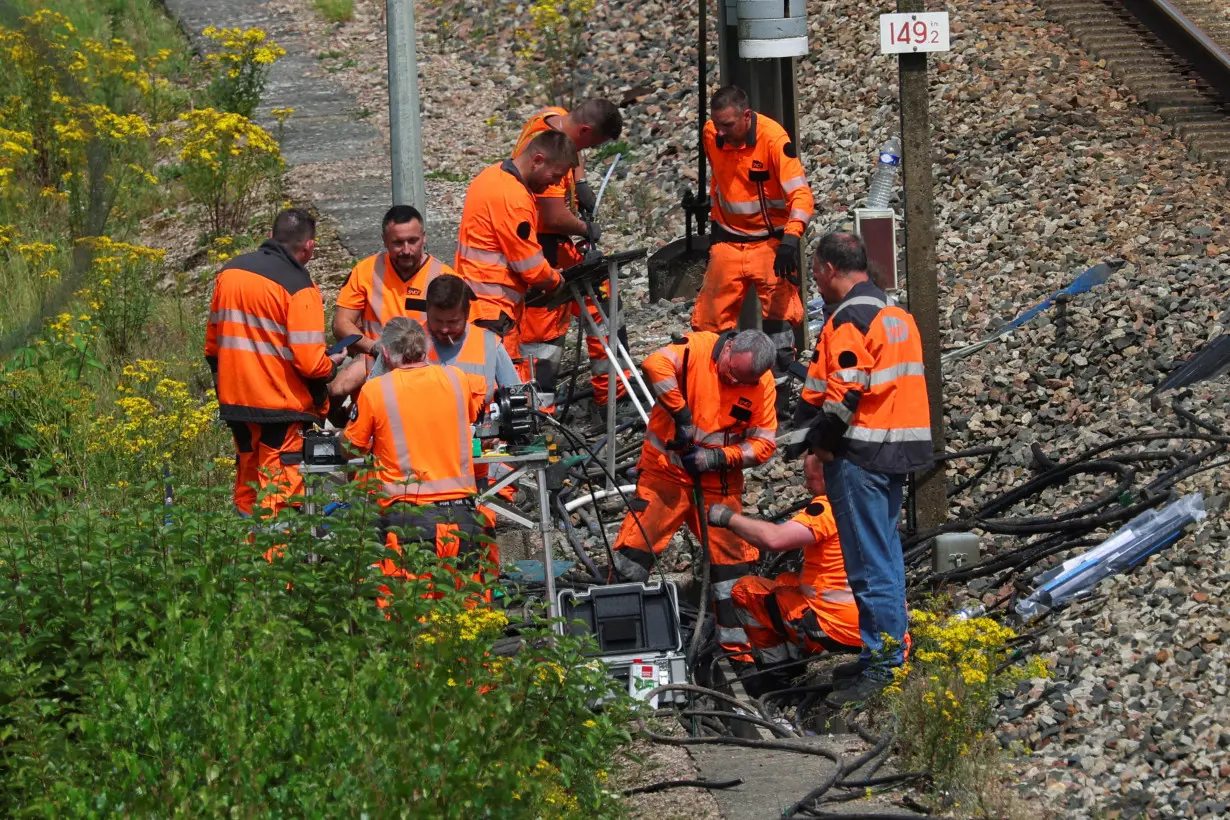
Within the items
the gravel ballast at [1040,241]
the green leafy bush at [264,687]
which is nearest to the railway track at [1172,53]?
the gravel ballast at [1040,241]

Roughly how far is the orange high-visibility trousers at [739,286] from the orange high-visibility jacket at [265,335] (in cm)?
295

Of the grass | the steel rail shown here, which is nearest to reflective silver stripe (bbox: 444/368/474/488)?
the steel rail

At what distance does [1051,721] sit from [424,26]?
49.9 ft

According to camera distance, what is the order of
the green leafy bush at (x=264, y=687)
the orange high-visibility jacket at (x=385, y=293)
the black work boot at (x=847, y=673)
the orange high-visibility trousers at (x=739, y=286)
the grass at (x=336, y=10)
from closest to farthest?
the green leafy bush at (x=264, y=687) < the black work boot at (x=847, y=673) < the orange high-visibility jacket at (x=385, y=293) < the orange high-visibility trousers at (x=739, y=286) < the grass at (x=336, y=10)

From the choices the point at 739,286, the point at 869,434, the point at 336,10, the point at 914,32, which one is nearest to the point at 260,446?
the point at 869,434

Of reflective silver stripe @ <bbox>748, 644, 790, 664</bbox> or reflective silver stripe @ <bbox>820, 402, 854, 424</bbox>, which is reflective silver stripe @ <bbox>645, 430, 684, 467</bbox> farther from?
reflective silver stripe @ <bbox>748, 644, 790, 664</bbox>

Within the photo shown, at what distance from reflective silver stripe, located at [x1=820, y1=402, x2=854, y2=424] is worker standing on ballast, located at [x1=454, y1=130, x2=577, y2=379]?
2.41m

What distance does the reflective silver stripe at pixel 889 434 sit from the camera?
24.0 ft

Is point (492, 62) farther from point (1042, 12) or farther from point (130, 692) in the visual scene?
point (130, 692)

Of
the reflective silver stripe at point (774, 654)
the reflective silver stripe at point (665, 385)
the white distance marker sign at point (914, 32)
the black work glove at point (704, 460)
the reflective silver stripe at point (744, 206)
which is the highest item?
the white distance marker sign at point (914, 32)

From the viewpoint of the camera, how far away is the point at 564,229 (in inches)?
386

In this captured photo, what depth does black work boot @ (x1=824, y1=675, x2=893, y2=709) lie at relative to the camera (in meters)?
7.18

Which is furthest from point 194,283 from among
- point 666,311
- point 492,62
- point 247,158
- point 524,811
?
point 524,811

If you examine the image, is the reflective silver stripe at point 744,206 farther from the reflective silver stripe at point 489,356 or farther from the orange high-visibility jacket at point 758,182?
the reflective silver stripe at point 489,356
